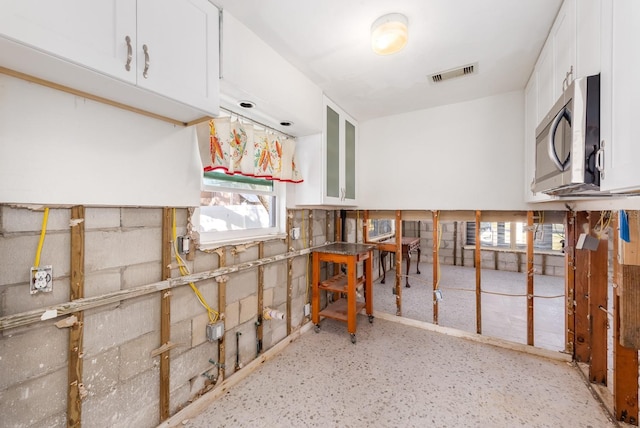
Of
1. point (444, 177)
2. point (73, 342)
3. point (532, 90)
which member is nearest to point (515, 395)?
point (444, 177)

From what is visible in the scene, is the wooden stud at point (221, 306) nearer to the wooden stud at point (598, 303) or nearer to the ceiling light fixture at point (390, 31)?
the ceiling light fixture at point (390, 31)

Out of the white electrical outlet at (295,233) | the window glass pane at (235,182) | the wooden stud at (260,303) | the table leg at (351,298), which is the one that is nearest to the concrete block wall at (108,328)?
the wooden stud at (260,303)

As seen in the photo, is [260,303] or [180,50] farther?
[260,303]

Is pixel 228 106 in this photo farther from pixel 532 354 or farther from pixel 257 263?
pixel 532 354

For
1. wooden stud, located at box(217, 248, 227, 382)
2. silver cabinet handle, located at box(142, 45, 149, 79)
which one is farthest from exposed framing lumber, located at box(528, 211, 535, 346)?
silver cabinet handle, located at box(142, 45, 149, 79)

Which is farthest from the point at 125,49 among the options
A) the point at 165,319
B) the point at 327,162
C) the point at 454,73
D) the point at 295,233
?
the point at 454,73

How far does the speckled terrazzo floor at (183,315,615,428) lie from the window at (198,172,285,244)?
1.19 m

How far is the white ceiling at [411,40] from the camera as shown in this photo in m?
1.46

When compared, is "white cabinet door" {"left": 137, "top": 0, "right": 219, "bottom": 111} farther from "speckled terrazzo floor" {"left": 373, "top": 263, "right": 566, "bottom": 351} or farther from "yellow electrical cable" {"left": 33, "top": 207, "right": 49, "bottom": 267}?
"speckled terrazzo floor" {"left": 373, "top": 263, "right": 566, "bottom": 351}

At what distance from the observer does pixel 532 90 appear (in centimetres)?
211

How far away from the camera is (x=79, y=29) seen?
91 centimetres

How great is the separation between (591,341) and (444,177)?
5.98 ft

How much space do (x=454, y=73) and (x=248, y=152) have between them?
1878mm

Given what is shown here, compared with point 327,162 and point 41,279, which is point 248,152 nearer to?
point 327,162
